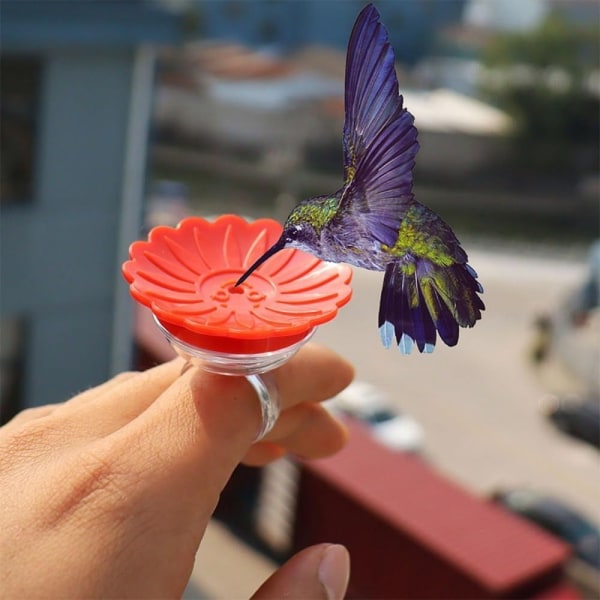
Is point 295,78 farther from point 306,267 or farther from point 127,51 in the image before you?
point 306,267

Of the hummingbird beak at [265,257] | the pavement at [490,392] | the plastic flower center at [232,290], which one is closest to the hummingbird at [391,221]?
the hummingbird beak at [265,257]

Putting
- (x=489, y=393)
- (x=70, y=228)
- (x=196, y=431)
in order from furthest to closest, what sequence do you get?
(x=489, y=393) < (x=70, y=228) < (x=196, y=431)

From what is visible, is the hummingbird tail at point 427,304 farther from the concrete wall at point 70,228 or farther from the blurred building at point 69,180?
the concrete wall at point 70,228

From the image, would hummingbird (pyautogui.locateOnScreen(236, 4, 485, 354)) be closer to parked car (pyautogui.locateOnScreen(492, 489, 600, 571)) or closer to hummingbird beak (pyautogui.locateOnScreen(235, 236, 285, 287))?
hummingbird beak (pyautogui.locateOnScreen(235, 236, 285, 287))

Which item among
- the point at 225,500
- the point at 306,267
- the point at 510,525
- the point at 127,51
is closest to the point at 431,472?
the point at 510,525

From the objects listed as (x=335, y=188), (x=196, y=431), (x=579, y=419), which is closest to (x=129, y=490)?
(x=196, y=431)

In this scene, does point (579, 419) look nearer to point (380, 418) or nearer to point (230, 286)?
point (380, 418)
